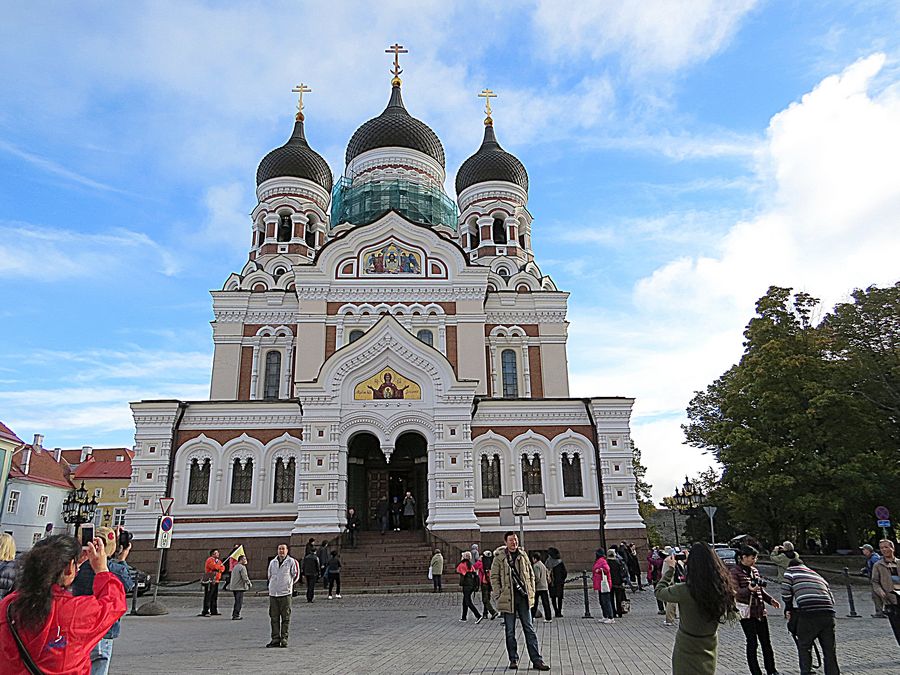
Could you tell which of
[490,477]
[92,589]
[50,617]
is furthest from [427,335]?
[50,617]

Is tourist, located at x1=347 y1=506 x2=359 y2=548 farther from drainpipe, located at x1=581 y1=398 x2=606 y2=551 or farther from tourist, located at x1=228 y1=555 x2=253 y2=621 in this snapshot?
drainpipe, located at x1=581 y1=398 x2=606 y2=551

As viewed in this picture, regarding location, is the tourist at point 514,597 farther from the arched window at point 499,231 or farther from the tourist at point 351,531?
the arched window at point 499,231

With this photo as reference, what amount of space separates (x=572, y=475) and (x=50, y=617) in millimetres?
23156

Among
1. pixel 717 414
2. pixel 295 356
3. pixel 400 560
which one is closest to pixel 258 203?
pixel 295 356

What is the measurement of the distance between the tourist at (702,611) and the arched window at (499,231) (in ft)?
109

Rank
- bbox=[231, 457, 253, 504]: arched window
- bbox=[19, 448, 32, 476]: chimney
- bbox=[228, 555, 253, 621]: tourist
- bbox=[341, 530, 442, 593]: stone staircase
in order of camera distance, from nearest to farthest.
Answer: bbox=[228, 555, 253, 621]: tourist → bbox=[341, 530, 442, 593]: stone staircase → bbox=[231, 457, 253, 504]: arched window → bbox=[19, 448, 32, 476]: chimney

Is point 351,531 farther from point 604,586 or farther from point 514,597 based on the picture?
point 514,597

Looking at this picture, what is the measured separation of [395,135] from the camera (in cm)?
3731

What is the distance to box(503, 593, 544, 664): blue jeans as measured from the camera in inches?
333

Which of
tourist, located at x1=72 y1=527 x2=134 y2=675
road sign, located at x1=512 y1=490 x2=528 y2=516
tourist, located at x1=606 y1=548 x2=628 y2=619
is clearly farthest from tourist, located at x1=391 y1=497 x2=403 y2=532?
tourist, located at x1=72 y1=527 x2=134 y2=675

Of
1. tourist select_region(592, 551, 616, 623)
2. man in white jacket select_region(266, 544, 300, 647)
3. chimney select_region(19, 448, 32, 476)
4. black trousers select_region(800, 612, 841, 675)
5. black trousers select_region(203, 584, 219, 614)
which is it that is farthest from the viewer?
chimney select_region(19, 448, 32, 476)

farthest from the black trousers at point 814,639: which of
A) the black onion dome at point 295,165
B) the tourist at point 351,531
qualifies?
the black onion dome at point 295,165

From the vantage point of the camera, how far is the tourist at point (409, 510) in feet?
82.3

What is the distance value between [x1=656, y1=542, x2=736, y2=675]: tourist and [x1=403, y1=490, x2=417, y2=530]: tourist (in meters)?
20.7
